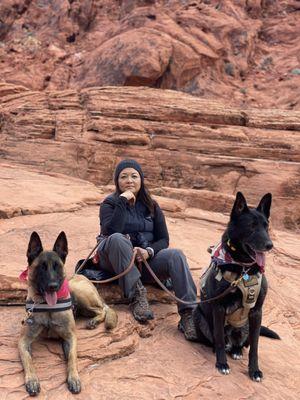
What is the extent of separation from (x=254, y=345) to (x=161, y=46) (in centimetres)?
1827

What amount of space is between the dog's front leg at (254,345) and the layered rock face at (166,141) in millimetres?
8129

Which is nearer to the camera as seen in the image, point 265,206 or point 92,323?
point 265,206

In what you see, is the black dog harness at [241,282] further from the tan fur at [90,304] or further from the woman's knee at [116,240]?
the tan fur at [90,304]

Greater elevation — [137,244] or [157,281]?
[137,244]

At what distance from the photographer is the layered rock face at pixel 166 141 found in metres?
12.1

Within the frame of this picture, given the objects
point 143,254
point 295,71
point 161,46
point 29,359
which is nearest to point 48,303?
point 29,359

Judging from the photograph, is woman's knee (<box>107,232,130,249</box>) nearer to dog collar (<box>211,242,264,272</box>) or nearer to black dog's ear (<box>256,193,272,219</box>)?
dog collar (<box>211,242,264,272</box>)

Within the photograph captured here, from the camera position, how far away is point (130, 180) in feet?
15.3

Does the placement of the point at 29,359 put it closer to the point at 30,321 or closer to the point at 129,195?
the point at 30,321

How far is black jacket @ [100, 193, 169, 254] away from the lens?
179 inches

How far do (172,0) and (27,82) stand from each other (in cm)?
946

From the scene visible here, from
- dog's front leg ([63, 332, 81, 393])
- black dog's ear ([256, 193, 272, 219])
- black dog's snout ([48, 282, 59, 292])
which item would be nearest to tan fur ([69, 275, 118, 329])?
dog's front leg ([63, 332, 81, 393])

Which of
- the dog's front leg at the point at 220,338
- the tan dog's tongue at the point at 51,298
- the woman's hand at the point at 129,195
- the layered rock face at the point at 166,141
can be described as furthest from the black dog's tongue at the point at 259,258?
the layered rock face at the point at 166,141

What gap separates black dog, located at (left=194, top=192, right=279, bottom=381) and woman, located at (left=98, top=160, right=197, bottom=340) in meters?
0.56
